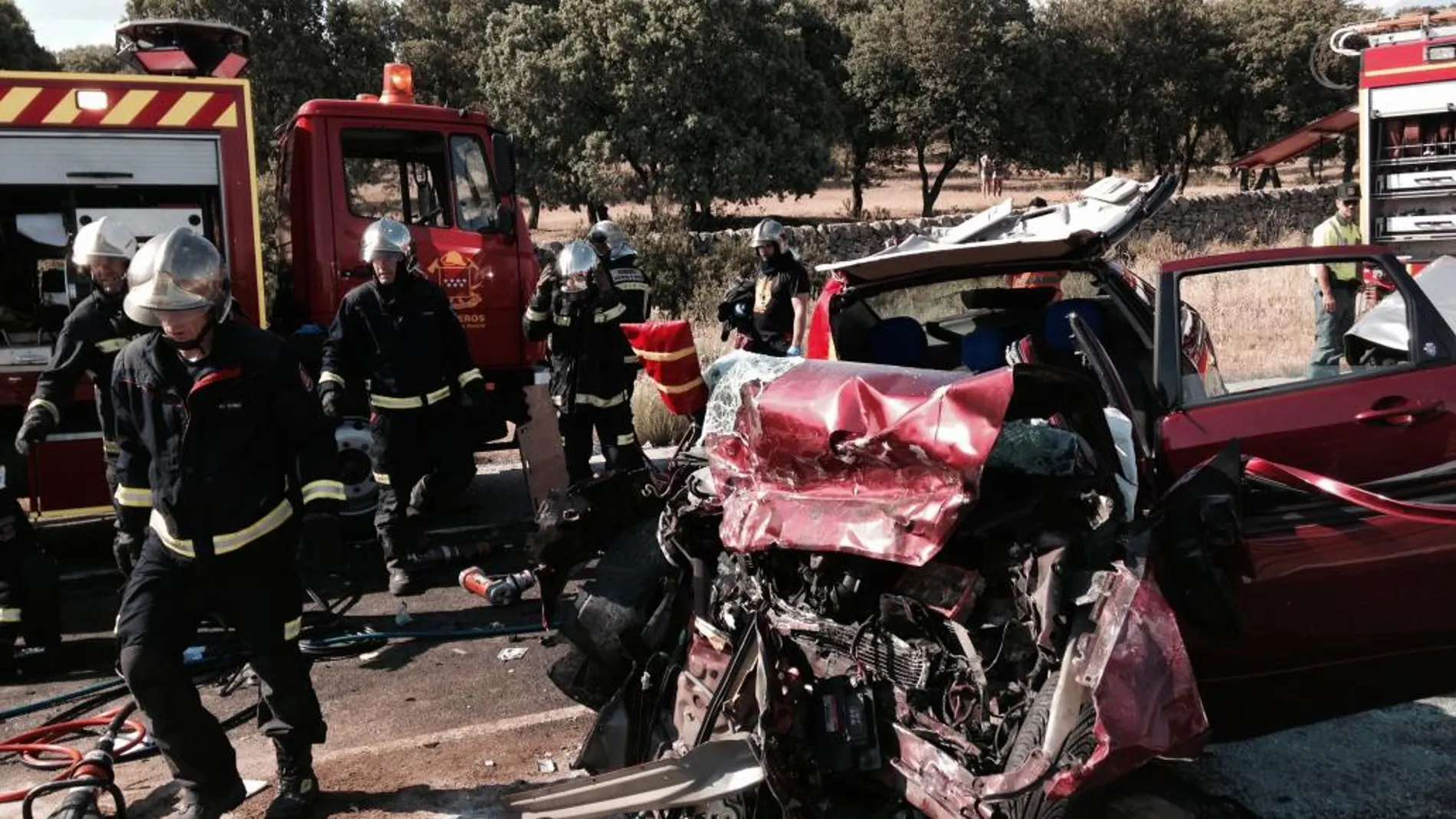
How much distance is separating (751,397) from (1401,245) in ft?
29.6

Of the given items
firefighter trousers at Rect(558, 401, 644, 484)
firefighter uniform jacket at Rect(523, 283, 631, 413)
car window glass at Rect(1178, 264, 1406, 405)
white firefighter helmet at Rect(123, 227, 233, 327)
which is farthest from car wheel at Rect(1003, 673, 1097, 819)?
firefighter uniform jacket at Rect(523, 283, 631, 413)

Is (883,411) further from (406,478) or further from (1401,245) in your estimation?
(1401,245)

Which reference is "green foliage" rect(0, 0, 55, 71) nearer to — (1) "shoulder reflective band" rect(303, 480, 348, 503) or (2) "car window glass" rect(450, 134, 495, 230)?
(2) "car window glass" rect(450, 134, 495, 230)

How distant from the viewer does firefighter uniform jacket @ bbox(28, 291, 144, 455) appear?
16.4 ft

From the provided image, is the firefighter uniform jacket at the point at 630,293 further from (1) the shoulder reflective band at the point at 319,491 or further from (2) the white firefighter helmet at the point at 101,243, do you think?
(1) the shoulder reflective band at the point at 319,491

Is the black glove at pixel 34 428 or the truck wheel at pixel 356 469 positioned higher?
the black glove at pixel 34 428

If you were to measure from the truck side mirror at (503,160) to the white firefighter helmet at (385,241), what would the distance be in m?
1.26

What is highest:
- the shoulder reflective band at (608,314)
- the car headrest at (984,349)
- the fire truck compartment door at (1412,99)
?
the fire truck compartment door at (1412,99)

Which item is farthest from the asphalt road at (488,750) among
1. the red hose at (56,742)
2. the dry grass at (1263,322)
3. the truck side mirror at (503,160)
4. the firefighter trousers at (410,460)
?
the dry grass at (1263,322)

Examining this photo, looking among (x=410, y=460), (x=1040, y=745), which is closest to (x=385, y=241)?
(x=410, y=460)

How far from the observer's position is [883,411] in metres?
2.86

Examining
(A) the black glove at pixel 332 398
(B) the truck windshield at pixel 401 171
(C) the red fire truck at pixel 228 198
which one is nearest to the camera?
(A) the black glove at pixel 332 398

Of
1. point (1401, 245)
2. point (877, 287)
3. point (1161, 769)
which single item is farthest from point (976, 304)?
point (1401, 245)

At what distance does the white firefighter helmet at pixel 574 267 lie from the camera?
664 centimetres
